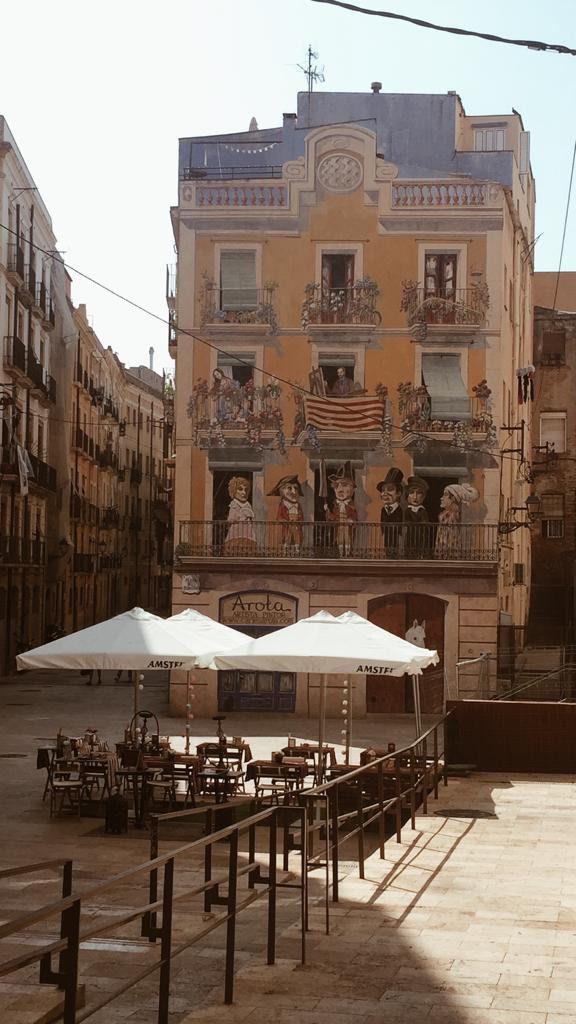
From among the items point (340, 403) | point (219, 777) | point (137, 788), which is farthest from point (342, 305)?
point (137, 788)

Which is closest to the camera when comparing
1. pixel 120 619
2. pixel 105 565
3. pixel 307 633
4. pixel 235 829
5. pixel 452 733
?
pixel 235 829

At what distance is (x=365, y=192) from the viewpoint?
116ft

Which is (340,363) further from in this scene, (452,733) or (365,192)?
(452,733)

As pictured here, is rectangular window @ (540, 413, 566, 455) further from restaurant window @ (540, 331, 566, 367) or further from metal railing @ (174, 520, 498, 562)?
metal railing @ (174, 520, 498, 562)

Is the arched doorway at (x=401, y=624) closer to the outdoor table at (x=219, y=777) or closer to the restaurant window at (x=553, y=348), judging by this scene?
the outdoor table at (x=219, y=777)

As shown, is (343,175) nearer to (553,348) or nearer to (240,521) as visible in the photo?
(240,521)

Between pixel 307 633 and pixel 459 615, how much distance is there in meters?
16.1

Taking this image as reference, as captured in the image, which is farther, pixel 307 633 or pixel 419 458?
pixel 419 458

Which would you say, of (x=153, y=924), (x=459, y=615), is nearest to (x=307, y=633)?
(x=153, y=924)

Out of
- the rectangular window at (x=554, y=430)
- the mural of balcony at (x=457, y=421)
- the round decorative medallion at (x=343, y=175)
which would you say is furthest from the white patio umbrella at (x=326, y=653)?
the rectangular window at (x=554, y=430)

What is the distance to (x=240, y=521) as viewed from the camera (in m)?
34.7

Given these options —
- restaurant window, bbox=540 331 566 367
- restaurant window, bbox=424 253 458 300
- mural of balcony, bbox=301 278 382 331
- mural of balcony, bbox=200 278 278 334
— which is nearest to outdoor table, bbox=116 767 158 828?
mural of balcony, bbox=200 278 278 334

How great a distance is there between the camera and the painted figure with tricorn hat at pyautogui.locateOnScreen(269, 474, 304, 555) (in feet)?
113

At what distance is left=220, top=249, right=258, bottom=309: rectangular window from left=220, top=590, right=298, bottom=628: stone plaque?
285 inches
